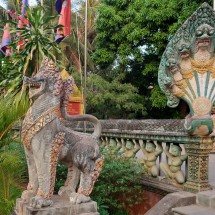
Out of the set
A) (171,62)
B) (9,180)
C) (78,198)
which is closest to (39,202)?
(78,198)

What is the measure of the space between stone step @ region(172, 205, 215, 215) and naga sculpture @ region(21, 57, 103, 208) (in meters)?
1.25

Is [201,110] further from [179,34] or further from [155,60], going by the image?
[155,60]

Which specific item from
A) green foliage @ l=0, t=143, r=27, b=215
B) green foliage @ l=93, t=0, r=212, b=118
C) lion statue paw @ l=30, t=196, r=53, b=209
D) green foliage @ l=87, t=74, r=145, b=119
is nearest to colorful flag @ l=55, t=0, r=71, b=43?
green foliage @ l=0, t=143, r=27, b=215

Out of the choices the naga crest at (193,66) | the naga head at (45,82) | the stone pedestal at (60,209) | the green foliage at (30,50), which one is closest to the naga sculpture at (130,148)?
the naga crest at (193,66)

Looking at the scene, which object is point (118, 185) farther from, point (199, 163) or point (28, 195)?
point (28, 195)

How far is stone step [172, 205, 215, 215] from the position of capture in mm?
3551

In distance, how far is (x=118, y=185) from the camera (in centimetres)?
481

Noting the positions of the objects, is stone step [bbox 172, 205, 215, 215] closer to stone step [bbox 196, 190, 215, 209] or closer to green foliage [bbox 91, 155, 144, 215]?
stone step [bbox 196, 190, 215, 209]

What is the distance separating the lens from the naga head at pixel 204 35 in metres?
3.89

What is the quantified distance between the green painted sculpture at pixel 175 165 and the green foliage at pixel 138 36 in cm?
1126

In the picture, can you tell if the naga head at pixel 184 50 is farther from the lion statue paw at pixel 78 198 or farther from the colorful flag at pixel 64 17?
the colorful flag at pixel 64 17

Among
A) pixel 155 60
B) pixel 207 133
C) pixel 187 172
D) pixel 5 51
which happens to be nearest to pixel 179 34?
pixel 207 133

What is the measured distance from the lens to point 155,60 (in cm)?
1656

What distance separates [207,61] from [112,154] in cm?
215
